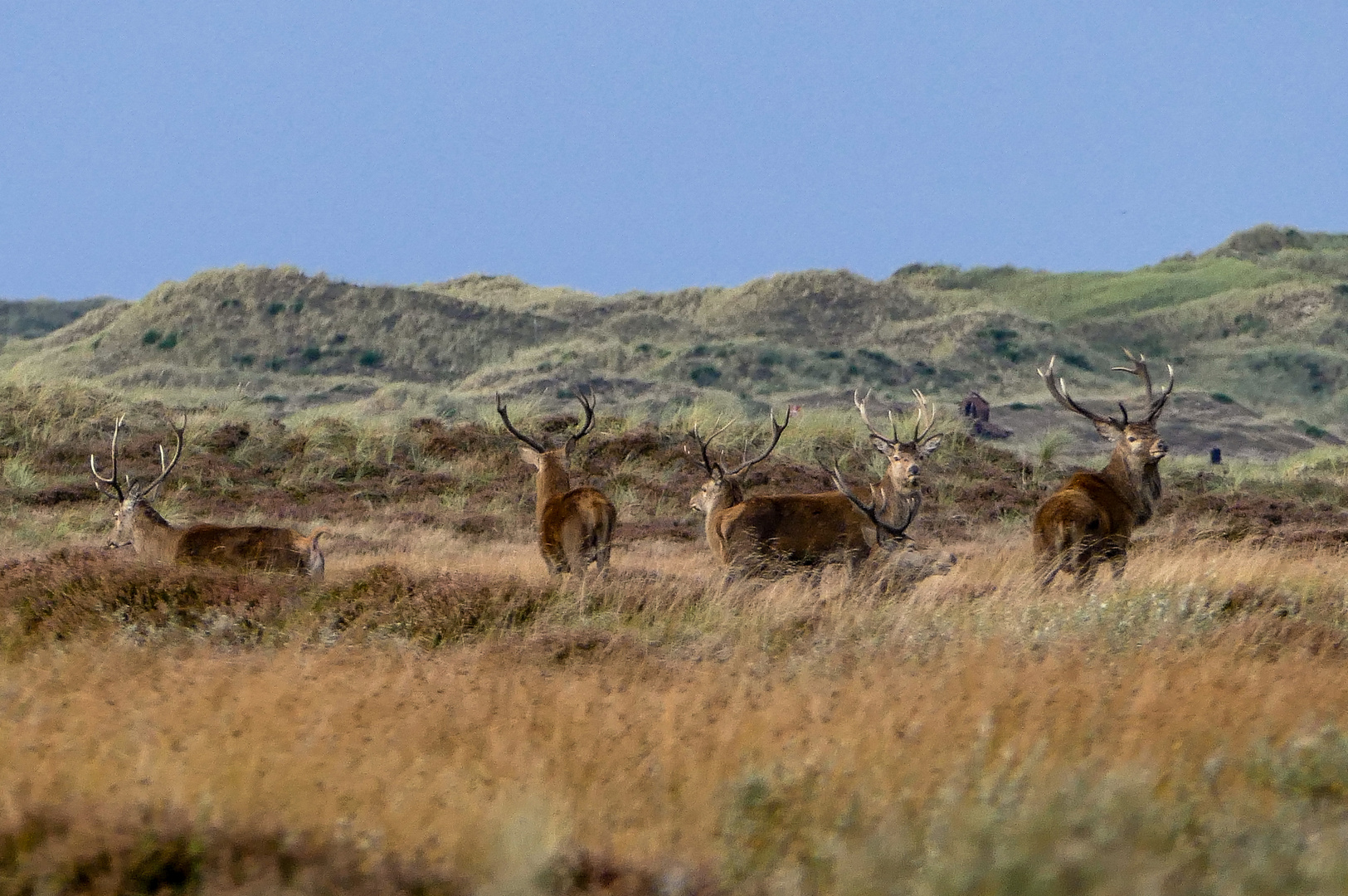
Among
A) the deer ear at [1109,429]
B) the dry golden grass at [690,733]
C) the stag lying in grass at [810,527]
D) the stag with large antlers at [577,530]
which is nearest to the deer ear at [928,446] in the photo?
the stag lying in grass at [810,527]

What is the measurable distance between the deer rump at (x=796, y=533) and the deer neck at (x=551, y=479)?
1.57 meters

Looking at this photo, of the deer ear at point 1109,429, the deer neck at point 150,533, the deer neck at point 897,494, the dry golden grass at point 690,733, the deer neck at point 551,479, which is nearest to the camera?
the dry golden grass at point 690,733

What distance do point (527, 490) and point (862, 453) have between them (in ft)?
23.0

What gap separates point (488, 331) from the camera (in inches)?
2667

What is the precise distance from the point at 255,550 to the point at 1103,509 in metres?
6.30

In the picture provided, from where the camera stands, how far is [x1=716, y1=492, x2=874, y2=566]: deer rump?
39.7 feet

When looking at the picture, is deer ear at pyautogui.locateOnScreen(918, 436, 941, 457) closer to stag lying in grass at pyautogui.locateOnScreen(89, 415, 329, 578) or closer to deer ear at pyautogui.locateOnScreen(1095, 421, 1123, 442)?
deer ear at pyautogui.locateOnScreen(1095, 421, 1123, 442)

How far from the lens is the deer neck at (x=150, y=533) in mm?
12617

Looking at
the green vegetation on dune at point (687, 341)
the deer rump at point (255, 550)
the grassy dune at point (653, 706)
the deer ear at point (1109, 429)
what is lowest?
the grassy dune at point (653, 706)

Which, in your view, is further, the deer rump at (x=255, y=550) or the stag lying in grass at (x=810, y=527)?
the stag lying in grass at (x=810, y=527)

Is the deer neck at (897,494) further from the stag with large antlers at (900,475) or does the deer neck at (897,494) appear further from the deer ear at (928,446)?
the deer ear at (928,446)

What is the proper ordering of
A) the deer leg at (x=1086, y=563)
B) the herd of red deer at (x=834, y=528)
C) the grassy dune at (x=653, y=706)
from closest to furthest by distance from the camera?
the grassy dune at (x=653, y=706), the deer leg at (x=1086, y=563), the herd of red deer at (x=834, y=528)

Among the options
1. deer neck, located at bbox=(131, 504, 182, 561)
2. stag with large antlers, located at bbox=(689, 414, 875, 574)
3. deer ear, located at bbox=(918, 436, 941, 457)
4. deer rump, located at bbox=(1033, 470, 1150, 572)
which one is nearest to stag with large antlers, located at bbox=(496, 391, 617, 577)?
stag with large antlers, located at bbox=(689, 414, 875, 574)

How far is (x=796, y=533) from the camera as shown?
12164mm
